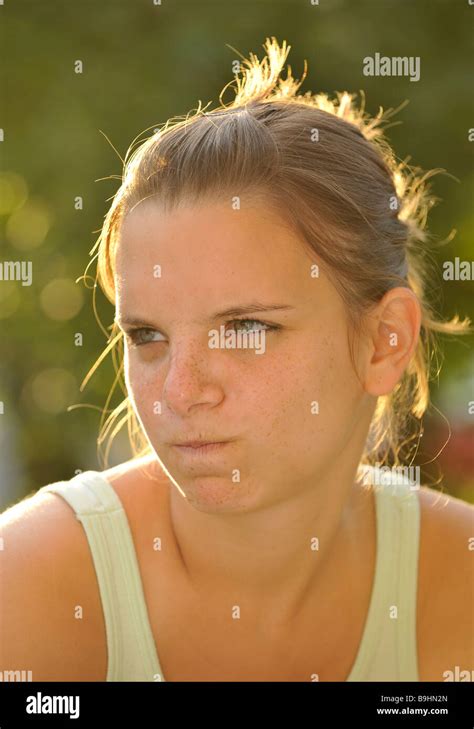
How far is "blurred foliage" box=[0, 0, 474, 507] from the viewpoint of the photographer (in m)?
2.86

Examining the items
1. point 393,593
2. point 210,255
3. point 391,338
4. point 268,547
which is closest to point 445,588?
point 393,593

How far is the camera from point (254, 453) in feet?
4.88

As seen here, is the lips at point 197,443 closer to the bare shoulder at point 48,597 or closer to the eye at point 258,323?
the eye at point 258,323

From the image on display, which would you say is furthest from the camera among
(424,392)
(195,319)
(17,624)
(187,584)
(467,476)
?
(467,476)

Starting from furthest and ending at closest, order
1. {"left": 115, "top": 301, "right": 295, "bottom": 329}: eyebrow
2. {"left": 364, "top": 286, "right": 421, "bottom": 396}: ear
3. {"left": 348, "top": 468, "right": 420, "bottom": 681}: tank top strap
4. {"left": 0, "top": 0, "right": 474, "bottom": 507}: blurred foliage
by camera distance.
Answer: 1. {"left": 0, "top": 0, "right": 474, "bottom": 507}: blurred foliage
2. {"left": 348, "top": 468, "right": 420, "bottom": 681}: tank top strap
3. {"left": 364, "top": 286, "right": 421, "bottom": 396}: ear
4. {"left": 115, "top": 301, "right": 295, "bottom": 329}: eyebrow

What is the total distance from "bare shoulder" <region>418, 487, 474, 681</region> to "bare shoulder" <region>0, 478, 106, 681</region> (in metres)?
0.64

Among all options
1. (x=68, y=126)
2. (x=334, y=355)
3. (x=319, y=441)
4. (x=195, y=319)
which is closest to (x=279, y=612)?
(x=319, y=441)

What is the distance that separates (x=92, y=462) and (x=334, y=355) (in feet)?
5.73

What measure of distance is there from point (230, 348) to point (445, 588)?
77 cm

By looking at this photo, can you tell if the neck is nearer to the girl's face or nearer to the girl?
the girl

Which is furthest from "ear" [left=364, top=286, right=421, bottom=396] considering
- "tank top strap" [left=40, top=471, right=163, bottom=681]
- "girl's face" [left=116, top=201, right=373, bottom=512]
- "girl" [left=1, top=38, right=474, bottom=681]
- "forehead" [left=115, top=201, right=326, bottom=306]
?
"tank top strap" [left=40, top=471, right=163, bottom=681]

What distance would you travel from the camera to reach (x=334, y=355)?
1544 millimetres
